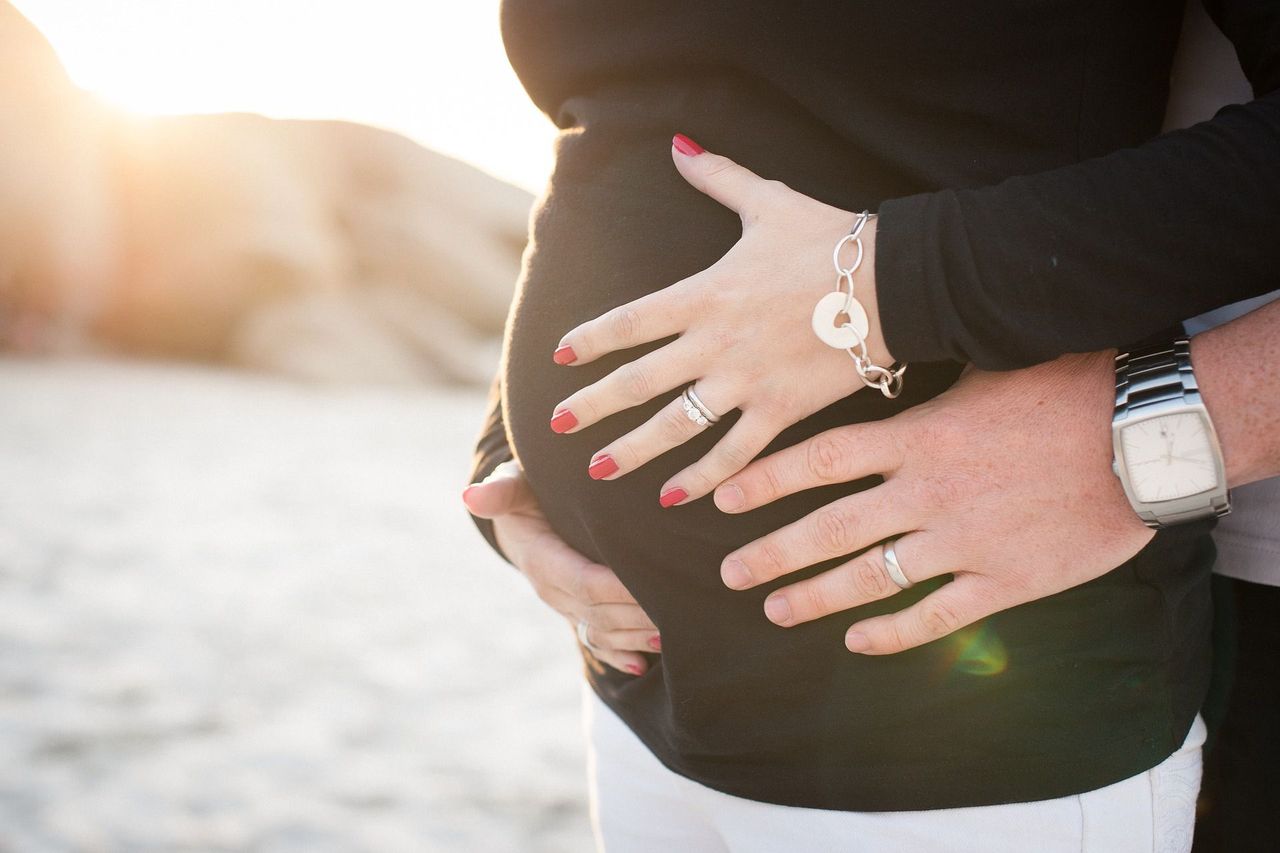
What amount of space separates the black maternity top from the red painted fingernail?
1.0 inches

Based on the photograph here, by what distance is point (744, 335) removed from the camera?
→ 765 mm

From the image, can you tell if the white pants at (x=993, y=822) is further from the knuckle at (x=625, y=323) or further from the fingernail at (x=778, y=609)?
the knuckle at (x=625, y=323)

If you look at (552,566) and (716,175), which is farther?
(552,566)

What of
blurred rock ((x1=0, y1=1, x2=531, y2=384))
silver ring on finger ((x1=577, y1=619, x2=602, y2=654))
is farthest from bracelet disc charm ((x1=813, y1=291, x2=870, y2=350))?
blurred rock ((x1=0, y1=1, x2=531, y2=384))

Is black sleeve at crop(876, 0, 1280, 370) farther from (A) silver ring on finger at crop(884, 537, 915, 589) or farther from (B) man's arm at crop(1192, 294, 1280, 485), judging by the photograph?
(A) silver ring on finger at crop(884, 537, 915, 589)

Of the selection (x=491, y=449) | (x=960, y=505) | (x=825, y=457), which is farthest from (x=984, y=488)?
(x=491, y=449)

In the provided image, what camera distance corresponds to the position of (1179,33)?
0.84m

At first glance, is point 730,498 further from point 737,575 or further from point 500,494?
point 500,494

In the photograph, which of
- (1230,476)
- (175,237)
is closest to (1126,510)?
(1230,476)

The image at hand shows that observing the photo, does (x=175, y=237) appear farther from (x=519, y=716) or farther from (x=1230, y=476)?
(x=1230, y=476)

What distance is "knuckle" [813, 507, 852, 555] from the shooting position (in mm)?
750

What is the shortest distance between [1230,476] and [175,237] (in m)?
10.5

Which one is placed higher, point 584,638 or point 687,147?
point 687,147

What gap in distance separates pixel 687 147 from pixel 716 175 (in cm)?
5
